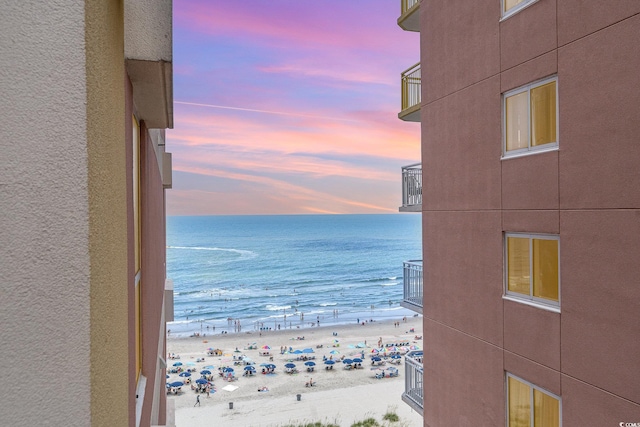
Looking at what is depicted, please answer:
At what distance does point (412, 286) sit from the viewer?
12.1m

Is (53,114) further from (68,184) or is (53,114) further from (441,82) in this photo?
(441,82)

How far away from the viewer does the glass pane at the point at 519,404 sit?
709cm

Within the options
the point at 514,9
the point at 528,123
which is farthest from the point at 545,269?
the point at 514,9

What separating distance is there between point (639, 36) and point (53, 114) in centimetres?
626

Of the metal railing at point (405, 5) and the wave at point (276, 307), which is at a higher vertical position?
the metal railing at point (405, 5)

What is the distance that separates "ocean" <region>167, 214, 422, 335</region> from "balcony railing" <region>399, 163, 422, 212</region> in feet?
145

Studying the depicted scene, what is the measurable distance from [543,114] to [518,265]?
2449mm

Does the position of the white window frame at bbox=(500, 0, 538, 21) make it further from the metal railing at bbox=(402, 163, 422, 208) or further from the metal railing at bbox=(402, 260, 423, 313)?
the metal railing at bbox=(402, 260, 423, 313)

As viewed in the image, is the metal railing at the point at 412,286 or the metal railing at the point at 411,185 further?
the metal railing at the point at 412,286

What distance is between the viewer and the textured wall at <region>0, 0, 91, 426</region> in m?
1.59

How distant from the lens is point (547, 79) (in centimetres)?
661

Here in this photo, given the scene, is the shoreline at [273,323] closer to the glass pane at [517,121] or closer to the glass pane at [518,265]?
the glass pane at [518,265]

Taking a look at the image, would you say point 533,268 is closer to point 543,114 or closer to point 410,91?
point 543,114

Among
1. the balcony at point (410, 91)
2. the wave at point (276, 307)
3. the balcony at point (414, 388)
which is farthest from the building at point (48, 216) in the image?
the wave at point (276, 307)
